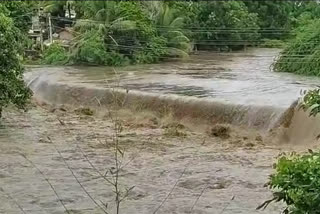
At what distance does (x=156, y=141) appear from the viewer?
10758mm

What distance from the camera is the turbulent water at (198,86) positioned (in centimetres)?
1164

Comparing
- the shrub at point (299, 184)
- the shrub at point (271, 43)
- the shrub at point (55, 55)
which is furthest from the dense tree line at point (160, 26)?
the shrub at point (299, 184)

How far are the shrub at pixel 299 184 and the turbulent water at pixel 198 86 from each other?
25.2 feet

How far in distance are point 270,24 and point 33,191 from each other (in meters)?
23.2

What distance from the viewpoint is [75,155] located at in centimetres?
966

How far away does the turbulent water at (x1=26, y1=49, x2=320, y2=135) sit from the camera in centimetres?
1164

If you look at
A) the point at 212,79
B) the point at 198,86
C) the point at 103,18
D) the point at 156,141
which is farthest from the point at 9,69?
the point at 103,18

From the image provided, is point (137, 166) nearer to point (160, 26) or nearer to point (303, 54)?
point (303, 54)

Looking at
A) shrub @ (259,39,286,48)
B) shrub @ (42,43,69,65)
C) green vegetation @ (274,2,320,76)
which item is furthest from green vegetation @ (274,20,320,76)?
shrub @ (259,39,286,48)

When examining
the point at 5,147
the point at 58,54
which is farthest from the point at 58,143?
the point at 58,54

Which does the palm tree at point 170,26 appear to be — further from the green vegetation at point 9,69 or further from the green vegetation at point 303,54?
the green vegetation at point 9,69

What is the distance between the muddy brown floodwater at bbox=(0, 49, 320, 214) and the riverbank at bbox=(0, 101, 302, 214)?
14 millimetres

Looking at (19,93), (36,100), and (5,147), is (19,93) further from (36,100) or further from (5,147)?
(36,100)

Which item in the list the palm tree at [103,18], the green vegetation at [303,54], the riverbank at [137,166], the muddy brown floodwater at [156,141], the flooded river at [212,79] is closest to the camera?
the riverbank at [137,166]
